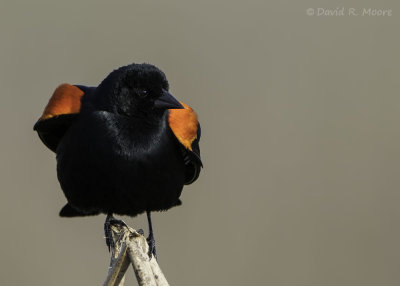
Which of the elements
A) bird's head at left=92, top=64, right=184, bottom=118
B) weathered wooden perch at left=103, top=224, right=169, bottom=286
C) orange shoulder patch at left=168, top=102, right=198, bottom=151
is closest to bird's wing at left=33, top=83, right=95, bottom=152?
bird's head at left=92, top=64, right=184, bottom=118

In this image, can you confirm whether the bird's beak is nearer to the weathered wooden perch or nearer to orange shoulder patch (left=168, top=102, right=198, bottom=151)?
orange shoulder patch (left=168, top=102, right=198, bottom=151)

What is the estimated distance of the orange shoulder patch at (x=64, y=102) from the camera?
419 centimetres

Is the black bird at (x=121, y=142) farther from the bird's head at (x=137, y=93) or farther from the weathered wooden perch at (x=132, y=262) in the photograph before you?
the weathered wooden perch at (x=132, y=262)

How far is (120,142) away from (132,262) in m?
0.89

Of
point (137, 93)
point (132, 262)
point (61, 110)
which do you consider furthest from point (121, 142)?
point (132, 262)

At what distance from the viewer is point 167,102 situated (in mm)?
4043

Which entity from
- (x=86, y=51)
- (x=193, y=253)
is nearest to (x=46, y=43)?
(x=86, y=51)

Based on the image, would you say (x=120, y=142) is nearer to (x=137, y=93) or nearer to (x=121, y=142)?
(x=121, y=142)

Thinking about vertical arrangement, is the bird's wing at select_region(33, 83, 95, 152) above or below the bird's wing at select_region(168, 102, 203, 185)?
above

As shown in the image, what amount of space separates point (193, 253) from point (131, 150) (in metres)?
1.91

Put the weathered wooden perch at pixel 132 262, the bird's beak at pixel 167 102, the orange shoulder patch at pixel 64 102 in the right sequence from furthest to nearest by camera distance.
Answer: the orange shoulder patch at pixel 64 102 → the bird's beak at pixel 167 102 → the weathered wooden perch at pixel 132 262

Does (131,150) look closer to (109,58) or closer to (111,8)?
(109,58)

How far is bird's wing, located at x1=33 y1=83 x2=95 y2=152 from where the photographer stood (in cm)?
420

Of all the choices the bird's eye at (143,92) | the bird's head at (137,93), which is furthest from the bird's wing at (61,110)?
the bird's eye at (143,92)
